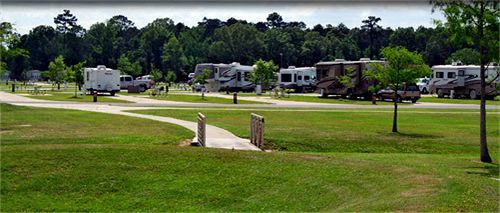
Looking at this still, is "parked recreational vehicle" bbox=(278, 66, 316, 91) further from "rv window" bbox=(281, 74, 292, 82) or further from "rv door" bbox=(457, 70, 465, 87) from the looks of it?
"rv door" bbox=(457, 70, 465, 87)

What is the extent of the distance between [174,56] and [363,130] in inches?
3142

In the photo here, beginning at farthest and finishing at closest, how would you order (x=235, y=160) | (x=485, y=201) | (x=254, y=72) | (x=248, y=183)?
(x=254, y=72)
(x=235, y=160)
(x=248, y=183)
(x=485, y=201)

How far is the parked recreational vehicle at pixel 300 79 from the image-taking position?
65.4m

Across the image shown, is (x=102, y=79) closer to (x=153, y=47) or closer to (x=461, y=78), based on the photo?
(x=461, y=78)

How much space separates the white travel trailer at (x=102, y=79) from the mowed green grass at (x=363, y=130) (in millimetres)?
23262

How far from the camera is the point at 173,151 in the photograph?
524 inches

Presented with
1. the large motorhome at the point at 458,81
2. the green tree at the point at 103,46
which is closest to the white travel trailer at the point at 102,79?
the large motorhome at the point at 458,81

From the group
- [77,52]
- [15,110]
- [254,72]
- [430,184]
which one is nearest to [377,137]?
[430,184]

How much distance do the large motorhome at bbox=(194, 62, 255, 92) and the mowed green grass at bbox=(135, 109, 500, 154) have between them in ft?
101

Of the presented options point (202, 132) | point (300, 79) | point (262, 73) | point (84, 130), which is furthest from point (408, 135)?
point (300, 79)

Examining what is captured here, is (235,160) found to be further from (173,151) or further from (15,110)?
(15,110)

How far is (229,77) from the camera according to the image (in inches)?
2527

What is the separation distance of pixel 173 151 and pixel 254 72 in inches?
1942

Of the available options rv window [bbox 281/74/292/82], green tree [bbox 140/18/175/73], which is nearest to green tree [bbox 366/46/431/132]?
rv window [bbox 281/74/292/82]
